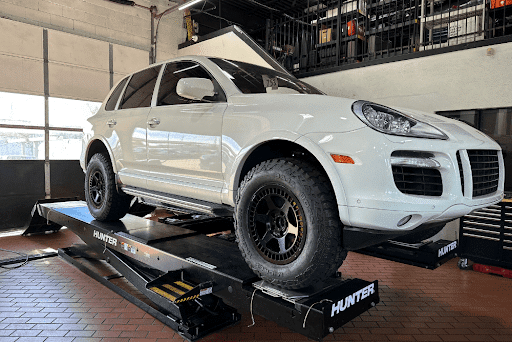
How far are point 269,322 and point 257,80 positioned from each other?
187 cm

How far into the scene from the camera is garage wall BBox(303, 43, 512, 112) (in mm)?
4352

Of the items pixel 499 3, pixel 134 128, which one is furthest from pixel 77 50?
pixel 499 3

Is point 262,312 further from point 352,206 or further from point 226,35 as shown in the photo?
point 226,35

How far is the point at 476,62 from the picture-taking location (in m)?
4.50

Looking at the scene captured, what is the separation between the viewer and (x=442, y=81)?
4.79 m

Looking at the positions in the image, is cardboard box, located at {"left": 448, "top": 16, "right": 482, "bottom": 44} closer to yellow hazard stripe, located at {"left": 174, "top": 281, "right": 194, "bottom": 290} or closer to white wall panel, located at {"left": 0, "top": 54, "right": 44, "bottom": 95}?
yellow hazard stripe, located at {"left": 174, "top": 281, "right": 194, "bottom": 290}

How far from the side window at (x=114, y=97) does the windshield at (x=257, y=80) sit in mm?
1381

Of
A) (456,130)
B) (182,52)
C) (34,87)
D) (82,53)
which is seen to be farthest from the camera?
(182,52)

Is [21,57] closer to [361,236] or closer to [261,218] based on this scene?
[261,218]

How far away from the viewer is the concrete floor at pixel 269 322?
8.53ft

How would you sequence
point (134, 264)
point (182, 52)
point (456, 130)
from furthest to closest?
point (182, 52) → point (134, 264) → point (456, 130)

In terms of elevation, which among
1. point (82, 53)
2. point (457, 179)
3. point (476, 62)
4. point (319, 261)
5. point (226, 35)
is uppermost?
point (226, 35)

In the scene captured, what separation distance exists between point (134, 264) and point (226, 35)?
5.62 meters

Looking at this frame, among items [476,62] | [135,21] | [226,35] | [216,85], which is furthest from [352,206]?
[135,21]
